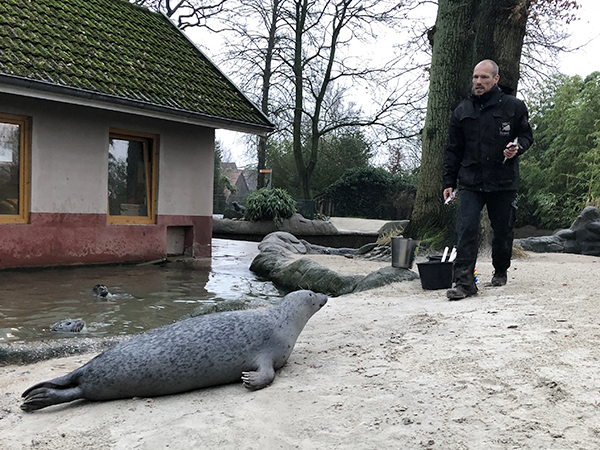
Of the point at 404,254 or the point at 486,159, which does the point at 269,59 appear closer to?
the point at 404,254

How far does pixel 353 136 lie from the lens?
34375 millimetres

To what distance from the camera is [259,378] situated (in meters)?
2.75

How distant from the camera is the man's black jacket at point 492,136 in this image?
4672 millimetres

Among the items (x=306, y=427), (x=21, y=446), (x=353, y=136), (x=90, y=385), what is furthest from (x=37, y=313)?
(x=353, y=136)

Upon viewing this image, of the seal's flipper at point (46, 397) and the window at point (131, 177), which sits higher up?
the window at point (131, 177)

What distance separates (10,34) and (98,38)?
173 centimetres

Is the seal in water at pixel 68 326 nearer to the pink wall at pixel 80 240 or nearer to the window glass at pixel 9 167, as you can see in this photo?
the pink wall at pixel 80 240

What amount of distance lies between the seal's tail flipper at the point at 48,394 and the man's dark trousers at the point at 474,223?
3365mm

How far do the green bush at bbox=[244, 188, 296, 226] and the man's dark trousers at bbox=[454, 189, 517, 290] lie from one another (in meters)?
13.2

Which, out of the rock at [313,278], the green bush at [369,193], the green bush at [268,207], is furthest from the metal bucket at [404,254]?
the green bush at [369,193]

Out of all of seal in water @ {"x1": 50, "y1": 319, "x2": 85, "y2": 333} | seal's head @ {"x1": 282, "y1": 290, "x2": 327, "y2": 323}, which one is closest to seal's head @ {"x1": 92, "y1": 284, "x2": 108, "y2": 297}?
seal in water @ {"x1": 50, "y1": 319, "x2": 85, "y2": 333}

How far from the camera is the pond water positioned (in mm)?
4801

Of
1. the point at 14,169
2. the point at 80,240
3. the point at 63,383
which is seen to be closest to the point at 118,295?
the point at 80,240

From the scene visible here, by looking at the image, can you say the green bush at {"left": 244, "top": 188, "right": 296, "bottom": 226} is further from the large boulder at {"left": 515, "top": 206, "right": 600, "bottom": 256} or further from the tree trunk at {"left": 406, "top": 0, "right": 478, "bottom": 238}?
the tree trunk at {"left": 406, "top": 0, "right": 478, "bottom": 238}
